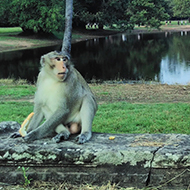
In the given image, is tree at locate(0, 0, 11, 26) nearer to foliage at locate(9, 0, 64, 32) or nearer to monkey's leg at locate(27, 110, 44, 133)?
foliage at locate(9, 0, 64, 32)

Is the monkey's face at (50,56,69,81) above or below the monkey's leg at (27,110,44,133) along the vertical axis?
above

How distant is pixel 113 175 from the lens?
3.78m

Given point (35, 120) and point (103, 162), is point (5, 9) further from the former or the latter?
point (103, 162)

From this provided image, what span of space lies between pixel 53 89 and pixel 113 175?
1.25 metres

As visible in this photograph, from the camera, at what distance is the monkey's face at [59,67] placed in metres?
3.98

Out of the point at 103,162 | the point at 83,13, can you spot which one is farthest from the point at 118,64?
the point at 83,13

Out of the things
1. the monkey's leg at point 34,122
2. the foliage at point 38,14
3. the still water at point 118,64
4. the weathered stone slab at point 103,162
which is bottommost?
the still water at point 118,64

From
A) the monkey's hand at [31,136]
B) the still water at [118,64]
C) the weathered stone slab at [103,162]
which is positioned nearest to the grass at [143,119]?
the monkey's hand at [31,136]

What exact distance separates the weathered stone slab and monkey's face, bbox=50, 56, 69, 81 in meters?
0.82

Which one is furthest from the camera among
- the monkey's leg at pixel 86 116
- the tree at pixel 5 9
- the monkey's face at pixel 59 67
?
the tree at pixel 5 9

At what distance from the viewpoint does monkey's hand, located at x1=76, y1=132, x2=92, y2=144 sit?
408 cm

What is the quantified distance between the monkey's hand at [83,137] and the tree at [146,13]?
4522 centimetres

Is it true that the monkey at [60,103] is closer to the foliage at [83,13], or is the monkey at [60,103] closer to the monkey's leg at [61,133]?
the monkey's leg at [61,133]

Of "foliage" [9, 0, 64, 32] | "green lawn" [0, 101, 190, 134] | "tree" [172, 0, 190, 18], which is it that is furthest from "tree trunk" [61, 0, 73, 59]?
"tree" [172, 0, 190, 18]
